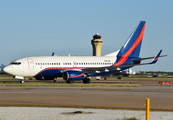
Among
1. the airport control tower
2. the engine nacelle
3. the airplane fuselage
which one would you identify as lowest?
the engine nacelle

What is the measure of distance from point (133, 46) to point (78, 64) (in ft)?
40.7

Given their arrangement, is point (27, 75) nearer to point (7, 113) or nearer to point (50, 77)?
point (50, 77)

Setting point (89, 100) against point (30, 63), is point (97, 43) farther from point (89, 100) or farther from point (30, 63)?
point (89, 100)

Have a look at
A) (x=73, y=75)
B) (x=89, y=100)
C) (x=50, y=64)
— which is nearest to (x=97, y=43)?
(x=50, y=64)

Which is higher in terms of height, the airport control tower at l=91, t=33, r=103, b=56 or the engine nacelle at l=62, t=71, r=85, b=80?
the airport control tower at l=91, t=33, r=103, b=56

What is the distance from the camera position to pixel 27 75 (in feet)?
153

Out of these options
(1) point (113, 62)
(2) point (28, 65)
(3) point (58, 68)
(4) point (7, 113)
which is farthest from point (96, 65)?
(4) point (7, 113)

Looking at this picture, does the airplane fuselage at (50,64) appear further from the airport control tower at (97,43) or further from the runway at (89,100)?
the airport control tower at (97,43)

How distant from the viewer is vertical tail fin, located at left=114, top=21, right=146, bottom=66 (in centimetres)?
5506

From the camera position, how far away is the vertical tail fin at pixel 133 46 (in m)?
55.1

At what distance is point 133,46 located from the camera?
56594mm

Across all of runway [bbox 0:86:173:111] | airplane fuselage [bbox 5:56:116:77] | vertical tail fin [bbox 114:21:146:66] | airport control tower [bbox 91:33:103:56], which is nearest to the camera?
runway [bbox 0:86:173:111]

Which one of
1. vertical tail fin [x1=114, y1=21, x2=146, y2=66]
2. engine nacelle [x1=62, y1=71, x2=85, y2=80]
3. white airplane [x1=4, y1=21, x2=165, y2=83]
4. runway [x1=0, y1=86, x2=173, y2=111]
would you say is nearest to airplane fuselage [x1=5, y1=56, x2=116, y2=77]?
white airplane [x1=4, y1=21, x2=165, y2=83]

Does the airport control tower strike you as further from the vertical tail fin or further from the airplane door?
the airplane door
